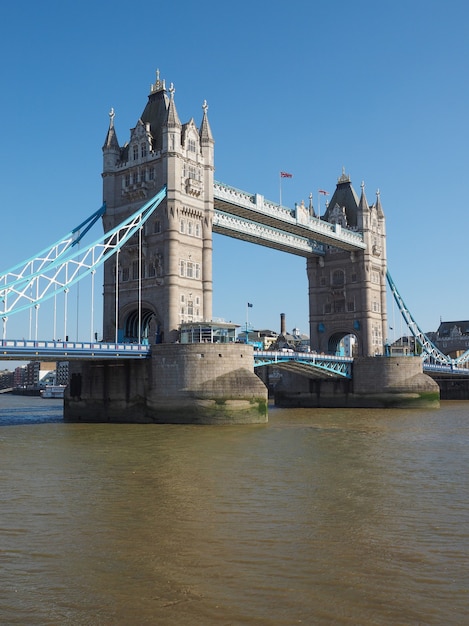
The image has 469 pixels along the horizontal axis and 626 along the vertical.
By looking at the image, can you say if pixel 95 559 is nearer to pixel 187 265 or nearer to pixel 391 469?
pixel 391 469

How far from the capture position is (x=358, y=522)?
13969mm

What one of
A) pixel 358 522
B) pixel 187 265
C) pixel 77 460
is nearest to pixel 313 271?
pixel 187 265

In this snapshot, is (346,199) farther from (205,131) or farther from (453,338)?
(453,338)

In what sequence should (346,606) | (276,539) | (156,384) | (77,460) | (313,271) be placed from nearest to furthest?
(346,606), (276,539), (77,460), (156,384), (313,271)

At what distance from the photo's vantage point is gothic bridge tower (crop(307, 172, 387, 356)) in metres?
71.7

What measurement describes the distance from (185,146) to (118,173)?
20.6ft

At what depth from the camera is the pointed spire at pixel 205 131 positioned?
169 feet

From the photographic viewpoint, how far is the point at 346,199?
7612 cm

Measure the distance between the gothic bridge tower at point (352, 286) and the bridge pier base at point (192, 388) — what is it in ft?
102

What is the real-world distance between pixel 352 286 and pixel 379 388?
14870mm

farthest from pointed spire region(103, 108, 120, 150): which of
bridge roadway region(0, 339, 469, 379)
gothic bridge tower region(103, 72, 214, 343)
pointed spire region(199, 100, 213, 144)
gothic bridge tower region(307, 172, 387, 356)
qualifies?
gothic bridge tower region(307, 172, 387, 356)

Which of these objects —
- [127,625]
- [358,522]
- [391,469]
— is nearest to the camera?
[127,625]

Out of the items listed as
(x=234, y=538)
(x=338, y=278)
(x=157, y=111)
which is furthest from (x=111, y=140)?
(x=234, y=538)

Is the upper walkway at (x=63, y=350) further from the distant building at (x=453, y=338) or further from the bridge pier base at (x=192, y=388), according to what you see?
the distant building at (x=453, y=338)
